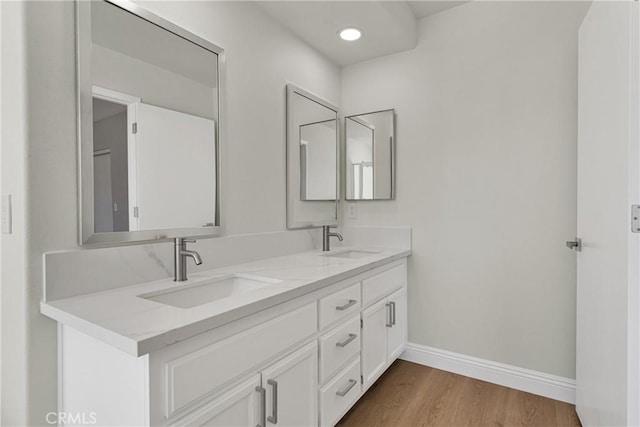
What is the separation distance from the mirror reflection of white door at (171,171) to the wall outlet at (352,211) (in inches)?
50.1

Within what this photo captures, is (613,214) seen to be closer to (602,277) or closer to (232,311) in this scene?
(602,277)

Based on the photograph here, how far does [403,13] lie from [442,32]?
1.12 ft

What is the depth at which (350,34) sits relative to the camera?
7.24 ft

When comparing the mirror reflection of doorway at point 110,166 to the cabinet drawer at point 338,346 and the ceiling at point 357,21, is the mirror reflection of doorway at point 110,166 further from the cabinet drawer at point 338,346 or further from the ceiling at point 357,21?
the ceiling at point 357,21

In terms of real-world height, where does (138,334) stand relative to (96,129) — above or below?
below

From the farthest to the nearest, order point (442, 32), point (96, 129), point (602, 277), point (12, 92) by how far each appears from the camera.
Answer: point (442, 32) < point (602, 277) < point (96, 129) < point (12, 92)

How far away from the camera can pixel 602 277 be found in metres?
1.40

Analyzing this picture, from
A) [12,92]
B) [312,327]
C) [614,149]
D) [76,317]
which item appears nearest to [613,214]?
[614,149]

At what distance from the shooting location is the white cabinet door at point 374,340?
184 centimetres

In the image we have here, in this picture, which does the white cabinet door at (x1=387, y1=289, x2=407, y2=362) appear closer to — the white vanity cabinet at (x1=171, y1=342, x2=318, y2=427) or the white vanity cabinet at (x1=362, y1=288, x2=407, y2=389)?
the white vanity cabinet at (x1=362, y1=288, x2=407, y2=389)

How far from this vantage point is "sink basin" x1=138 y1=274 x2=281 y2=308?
4.27 ft

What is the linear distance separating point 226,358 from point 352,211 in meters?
1.81

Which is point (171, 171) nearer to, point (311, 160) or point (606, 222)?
point (311, 160)

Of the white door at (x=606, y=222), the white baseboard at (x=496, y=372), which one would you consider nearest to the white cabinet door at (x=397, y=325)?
the white baseboard at (x=496, y=372)
